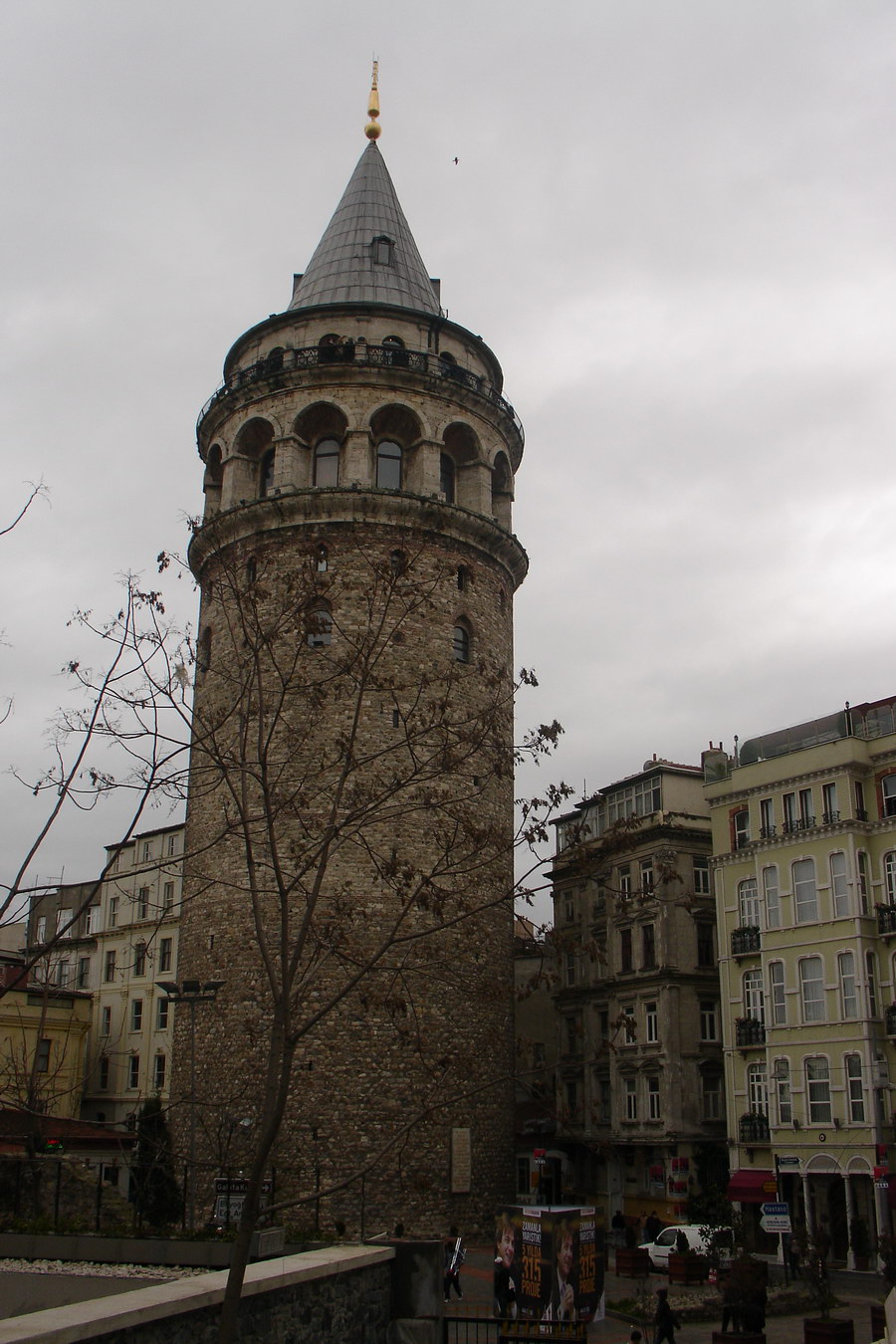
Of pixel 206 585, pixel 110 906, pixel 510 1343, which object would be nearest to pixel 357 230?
pixel 206 585

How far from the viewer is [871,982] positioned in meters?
30.2

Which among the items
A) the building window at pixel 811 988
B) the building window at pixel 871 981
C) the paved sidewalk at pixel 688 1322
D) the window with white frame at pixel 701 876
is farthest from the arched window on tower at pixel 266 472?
the paved sidewalk at pixel 688 1322

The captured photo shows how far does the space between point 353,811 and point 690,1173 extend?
26.5m

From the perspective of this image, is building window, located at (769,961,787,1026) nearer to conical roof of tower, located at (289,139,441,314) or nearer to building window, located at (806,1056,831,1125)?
building window, located at (806,1056,831,1125)

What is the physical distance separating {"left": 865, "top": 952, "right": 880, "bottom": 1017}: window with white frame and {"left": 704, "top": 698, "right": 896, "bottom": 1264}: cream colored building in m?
0.05

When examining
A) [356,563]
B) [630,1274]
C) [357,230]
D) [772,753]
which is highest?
[357,230]

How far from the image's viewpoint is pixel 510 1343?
14.4 meters

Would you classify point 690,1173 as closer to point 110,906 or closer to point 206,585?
point 206,585

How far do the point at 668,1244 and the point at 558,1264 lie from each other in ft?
39.2

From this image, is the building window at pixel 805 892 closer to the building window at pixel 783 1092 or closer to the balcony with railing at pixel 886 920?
the balcony with railing at pixel 886 920

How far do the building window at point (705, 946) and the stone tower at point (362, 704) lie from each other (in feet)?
22.2

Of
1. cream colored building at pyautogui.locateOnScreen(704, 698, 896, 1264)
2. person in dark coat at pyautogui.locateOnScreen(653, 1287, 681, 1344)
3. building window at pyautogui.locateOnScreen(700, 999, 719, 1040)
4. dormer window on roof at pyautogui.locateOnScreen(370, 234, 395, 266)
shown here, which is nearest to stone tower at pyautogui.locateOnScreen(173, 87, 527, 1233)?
dormer window on roof at pyautogui.locateOnScreen(370, 234, 395, 266)

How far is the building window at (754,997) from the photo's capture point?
32688mm

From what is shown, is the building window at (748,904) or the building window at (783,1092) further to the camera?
the building window at (748,904)
